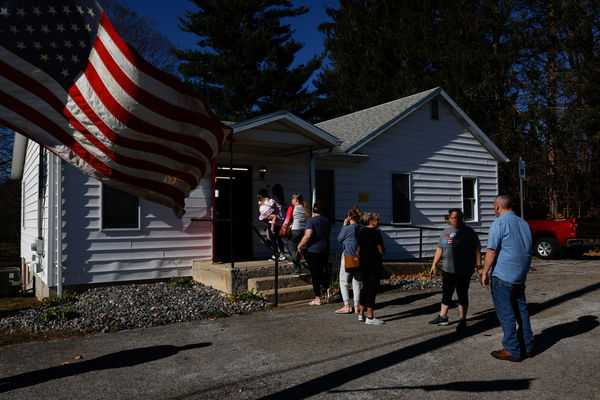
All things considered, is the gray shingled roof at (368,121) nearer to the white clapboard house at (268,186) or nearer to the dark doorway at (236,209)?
the white clapboard house at (268,186)

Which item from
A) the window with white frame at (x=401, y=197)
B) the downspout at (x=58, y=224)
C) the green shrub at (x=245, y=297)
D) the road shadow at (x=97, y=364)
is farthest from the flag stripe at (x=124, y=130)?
the window with white frame at (x=401, y=197)

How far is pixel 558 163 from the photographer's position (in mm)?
19938

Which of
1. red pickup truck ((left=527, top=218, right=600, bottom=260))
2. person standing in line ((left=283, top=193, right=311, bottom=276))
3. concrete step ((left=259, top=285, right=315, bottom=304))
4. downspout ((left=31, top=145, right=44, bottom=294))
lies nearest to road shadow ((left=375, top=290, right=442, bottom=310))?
concrete step ((left=259, top=285, right=315, bottom=304))

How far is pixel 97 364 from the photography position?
17.3ft

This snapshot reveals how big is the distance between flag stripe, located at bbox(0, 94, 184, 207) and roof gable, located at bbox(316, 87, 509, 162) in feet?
31.4

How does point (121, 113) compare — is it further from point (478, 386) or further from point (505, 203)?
point (505, 203)

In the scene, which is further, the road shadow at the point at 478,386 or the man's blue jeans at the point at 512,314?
the man's blue jeans at the point at 512,314

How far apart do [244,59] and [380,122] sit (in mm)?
15252

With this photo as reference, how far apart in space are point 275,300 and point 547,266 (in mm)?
9574

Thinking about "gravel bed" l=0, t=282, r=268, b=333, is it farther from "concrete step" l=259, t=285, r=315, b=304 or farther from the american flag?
the american flag

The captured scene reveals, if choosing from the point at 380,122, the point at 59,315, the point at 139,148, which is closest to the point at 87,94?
the point at 139,148

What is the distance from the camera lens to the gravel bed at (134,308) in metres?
7.07

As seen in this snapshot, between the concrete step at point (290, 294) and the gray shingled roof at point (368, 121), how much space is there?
5142mm

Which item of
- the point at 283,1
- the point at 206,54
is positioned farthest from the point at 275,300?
the point at 283,1
